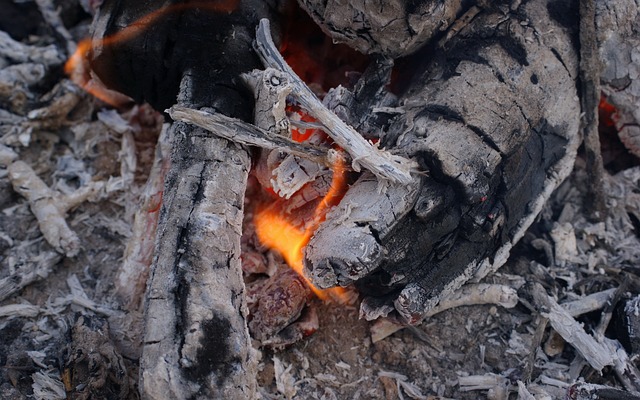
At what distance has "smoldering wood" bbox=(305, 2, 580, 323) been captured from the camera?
251cm

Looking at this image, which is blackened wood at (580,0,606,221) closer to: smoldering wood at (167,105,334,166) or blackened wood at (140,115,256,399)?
smoldering wood at (167,105,334,166)

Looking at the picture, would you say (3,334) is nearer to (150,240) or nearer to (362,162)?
(150,240)

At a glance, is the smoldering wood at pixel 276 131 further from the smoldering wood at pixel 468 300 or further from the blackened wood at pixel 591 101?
the blackened wood at pixel 591 101

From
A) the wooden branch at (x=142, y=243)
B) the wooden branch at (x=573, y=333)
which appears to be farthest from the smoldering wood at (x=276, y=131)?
the wooden branch at (x=573, y=333)

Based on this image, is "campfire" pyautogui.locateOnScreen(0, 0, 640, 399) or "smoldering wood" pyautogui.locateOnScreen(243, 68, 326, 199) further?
"smoldering wood" pyautogui.locateOnScreen(243, 68, 326, 199)

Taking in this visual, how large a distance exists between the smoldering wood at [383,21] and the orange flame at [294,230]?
74cm

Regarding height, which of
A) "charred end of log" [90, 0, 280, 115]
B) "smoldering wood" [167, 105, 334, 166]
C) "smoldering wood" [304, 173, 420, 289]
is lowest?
"smoldering wood" [304, 173, 420, 289]

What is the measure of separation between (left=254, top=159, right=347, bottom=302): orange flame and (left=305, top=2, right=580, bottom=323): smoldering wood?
0.20 m

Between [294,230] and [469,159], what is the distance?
1002 millimetres

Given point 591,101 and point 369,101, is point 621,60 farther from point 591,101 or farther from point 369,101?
point 369,101

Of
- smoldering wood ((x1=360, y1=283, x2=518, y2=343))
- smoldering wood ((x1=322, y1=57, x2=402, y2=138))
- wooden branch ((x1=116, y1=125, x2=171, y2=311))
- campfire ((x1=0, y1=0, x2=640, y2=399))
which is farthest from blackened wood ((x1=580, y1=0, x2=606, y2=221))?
wooden branch ((x1=116, y1=125, x2=171, y2=311))

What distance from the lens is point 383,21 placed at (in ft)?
8.97

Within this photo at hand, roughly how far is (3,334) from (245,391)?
1.41 m

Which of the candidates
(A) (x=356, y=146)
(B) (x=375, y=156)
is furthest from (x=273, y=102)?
(B) (x=375, y=156)
